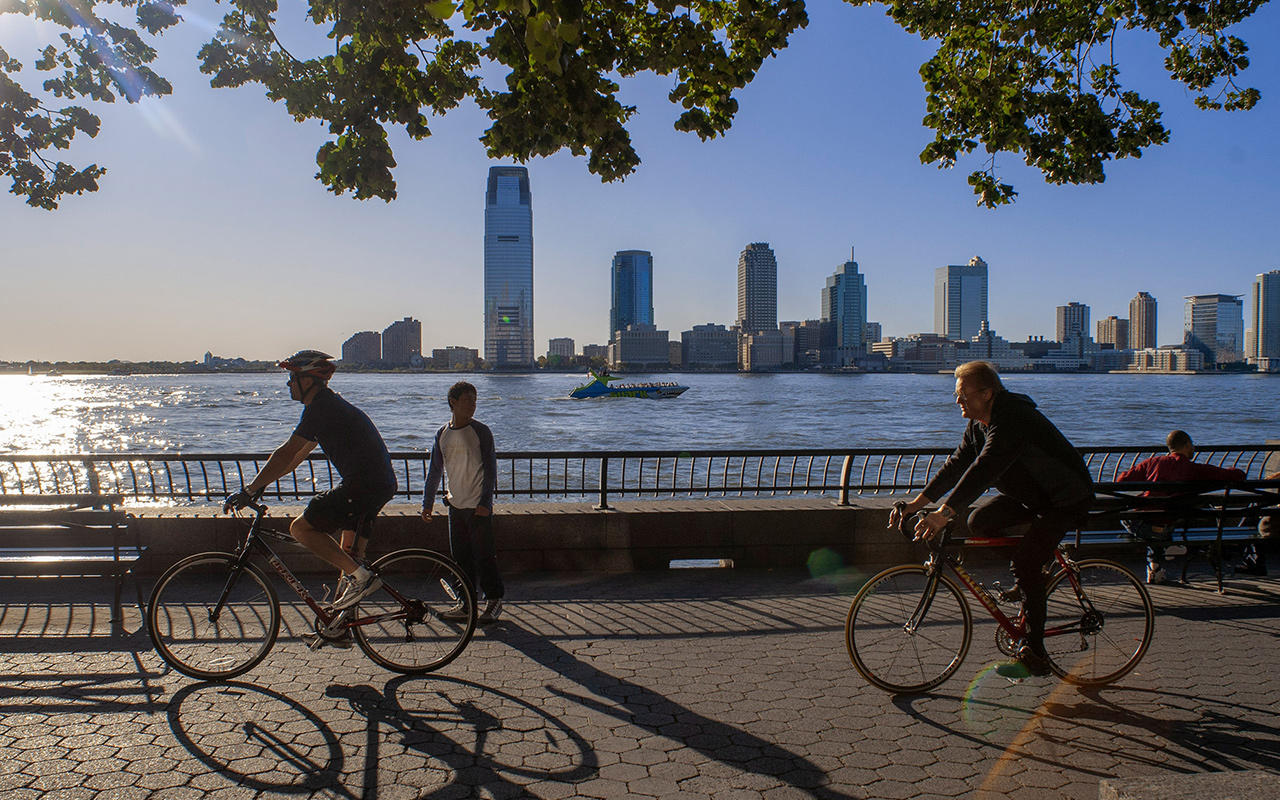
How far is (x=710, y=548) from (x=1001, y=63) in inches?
Result: 221

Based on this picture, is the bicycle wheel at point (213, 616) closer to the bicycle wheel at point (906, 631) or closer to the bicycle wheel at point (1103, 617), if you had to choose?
the bicycle wheel at point (906, 631)

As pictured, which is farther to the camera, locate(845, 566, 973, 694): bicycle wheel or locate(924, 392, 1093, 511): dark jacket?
locate(845, 566, 973, 694): bicycle wheel

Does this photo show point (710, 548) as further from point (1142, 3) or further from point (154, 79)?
point (154, 79)

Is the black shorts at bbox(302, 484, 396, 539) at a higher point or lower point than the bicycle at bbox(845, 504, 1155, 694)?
higher

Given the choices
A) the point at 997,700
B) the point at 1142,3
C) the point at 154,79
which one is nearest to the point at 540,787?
the point at 997,700

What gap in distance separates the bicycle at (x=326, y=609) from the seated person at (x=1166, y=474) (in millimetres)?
5340

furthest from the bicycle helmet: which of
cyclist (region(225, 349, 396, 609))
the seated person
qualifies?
the seated person

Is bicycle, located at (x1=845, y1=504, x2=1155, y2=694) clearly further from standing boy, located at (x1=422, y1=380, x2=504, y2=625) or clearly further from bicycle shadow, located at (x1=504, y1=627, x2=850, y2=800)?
standing boy, located at (x1=422, y1=380, x2=504, y2=625)

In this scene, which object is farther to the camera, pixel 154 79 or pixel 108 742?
pixel 154 79

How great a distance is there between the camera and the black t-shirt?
Answer: 4.80 m

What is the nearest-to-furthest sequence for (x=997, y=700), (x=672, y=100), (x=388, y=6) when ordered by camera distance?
(x=997, y=700)
(x=388, y=6)
(x=672, y=100)

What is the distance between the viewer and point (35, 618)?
230 inches

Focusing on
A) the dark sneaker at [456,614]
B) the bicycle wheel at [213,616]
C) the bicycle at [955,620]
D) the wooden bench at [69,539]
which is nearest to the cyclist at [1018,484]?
the bicycle at [955,620]

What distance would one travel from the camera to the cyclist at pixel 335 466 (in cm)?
479
